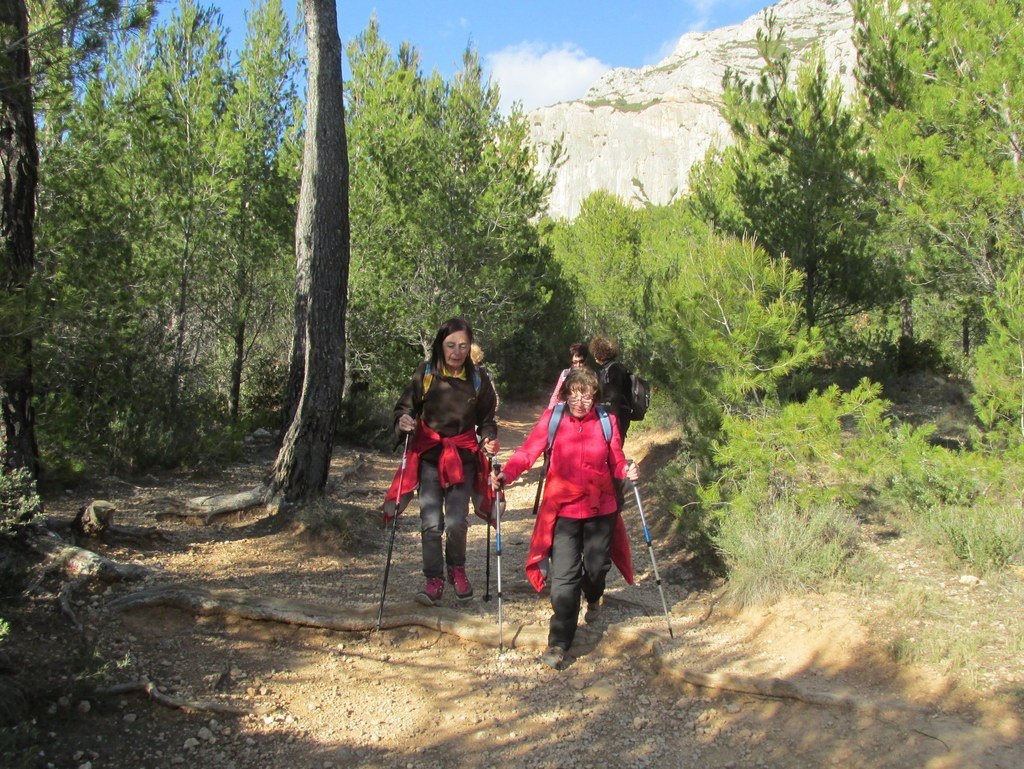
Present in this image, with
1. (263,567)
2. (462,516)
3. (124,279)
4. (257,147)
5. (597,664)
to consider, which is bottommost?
(597,664)

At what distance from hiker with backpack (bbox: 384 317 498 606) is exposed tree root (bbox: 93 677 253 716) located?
153 centimetres

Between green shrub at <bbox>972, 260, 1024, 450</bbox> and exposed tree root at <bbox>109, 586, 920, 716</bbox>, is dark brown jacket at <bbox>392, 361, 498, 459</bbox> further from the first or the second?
green shrub at <bbox>972, 260, 1024, 450</bbox>

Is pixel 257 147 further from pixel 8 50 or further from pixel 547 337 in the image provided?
pixel 547 337

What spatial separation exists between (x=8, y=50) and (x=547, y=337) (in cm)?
2014

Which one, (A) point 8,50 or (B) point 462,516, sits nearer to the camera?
(A) point 8,50

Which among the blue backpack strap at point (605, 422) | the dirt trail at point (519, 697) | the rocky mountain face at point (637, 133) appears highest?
the rocky mountain face at point (637, 133)

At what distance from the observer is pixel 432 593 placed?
484 centimetres

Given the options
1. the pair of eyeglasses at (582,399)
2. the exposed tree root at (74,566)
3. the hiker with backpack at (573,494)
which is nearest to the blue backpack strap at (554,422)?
the hiker with backpack at (573,494)

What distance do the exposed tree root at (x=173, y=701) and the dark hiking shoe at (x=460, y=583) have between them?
1.72 m

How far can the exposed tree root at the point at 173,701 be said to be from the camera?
11.2 ft

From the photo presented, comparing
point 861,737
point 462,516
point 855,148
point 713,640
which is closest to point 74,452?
point 462,516

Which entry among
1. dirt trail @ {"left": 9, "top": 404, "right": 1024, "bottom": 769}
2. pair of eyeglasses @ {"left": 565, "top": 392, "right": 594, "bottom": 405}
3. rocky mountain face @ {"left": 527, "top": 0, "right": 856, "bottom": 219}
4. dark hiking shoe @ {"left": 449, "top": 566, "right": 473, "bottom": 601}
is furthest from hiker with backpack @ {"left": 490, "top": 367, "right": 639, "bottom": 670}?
rocky mountain face @ {"left": 527, "top": 0, "right": 856, "bottom": 219}

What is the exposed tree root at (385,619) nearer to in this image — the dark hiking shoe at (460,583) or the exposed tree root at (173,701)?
the dark hiking shoe at (460,583)

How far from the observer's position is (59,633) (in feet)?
12.7
